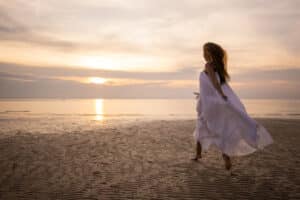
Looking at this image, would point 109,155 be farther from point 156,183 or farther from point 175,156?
point 156,183

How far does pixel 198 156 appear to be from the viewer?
718 cm

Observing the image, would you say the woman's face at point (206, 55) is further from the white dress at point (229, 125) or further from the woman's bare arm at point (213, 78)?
the white dress at point (229, 125)

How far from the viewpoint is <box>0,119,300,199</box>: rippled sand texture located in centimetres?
499

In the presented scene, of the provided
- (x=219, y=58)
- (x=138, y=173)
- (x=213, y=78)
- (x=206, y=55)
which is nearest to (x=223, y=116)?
(x=213, y=78)

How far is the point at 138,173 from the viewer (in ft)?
20.4

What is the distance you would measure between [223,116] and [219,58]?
4.49 feet

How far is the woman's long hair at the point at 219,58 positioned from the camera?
618cm

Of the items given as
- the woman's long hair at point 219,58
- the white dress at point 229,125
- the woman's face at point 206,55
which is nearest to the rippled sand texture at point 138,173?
the white dress at point 229,125

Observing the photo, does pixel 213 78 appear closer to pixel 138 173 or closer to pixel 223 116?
pixel 223 116

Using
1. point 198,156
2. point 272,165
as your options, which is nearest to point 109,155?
point 198,156

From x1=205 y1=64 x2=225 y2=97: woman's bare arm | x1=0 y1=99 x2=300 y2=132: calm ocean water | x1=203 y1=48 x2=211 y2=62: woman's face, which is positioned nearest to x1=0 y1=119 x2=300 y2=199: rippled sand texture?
x1=205 y1=64 x2=225 y2=97: woman's bare arm

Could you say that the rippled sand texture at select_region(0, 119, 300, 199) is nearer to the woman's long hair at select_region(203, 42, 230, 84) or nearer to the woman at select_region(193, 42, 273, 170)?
the woman at select_region(193, 42, 273, 170)

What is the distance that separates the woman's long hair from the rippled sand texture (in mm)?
2348

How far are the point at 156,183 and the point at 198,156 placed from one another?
81.1 inches
